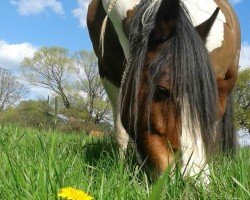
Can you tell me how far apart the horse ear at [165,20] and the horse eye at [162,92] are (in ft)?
1.48

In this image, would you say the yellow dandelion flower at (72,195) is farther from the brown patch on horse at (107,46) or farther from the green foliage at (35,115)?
the brown patch on horse at (107,46)

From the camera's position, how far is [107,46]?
16.7ft

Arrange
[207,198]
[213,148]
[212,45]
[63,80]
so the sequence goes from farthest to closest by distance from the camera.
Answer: [63,80], [212,45], [213,148], [207,198]

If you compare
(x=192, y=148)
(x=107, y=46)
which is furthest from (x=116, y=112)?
(x=192, y=148)

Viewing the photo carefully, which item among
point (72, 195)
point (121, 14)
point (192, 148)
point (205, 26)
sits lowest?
point (72, 195)

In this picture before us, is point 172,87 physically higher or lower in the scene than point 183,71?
lower

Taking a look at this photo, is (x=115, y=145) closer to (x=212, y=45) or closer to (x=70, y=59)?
(x=212, y=45)

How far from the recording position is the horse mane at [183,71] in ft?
9.30

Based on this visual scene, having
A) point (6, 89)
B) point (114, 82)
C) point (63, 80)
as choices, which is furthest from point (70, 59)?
point (114, 82)

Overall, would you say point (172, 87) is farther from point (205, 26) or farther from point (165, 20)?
point (205, 26)

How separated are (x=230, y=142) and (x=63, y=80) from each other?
50133 mm

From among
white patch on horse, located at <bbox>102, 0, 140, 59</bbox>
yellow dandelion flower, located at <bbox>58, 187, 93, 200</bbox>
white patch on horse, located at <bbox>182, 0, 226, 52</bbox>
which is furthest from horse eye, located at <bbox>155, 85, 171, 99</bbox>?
yellow dandelion flower, located at <bbox>58, 187, 93, 200</bbox>

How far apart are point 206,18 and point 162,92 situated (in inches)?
48.3

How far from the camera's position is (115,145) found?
17.2ft
